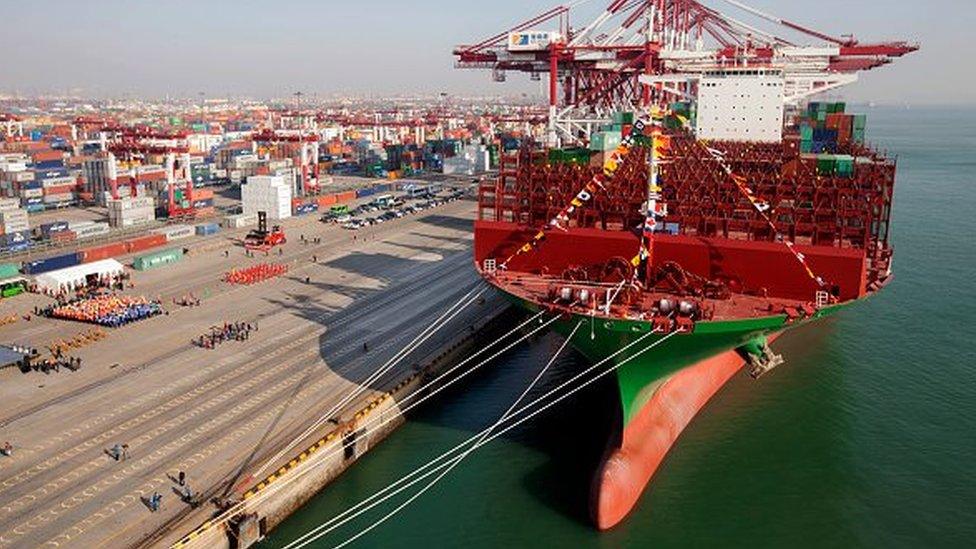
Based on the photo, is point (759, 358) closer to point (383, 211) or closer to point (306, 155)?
point (383, 211)

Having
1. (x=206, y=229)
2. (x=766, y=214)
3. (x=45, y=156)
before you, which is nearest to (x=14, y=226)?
(x=206, y=229)

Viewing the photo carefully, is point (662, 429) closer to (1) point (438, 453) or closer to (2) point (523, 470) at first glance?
(2) point (523, 470)

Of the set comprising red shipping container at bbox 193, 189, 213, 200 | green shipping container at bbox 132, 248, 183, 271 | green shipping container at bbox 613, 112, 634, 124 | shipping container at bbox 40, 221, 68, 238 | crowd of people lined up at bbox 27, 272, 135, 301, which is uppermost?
green shipping container at bbox 613, 112, 634, 124

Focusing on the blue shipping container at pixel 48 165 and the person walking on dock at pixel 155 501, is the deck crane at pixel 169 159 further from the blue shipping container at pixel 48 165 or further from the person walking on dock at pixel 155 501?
the person walking on dock at pixel 155 501

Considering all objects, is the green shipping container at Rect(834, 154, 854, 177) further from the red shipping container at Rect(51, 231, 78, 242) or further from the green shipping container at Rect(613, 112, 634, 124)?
the red shipping container at Rect(51, 231, 78, 242)

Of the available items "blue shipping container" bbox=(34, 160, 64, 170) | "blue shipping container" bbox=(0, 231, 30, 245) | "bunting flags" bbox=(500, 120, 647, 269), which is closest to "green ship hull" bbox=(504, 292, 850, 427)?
"bunting flags" bbox=(500, 120, 647, 269)

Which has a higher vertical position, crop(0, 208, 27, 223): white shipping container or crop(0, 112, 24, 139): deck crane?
crop(0, 112, 24, 139): deck crane

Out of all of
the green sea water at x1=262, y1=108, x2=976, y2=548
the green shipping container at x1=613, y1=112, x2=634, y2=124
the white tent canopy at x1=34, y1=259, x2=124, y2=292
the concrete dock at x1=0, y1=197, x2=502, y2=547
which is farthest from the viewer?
the green shipping container at x1=613, y1=112, x2=634, y2=124

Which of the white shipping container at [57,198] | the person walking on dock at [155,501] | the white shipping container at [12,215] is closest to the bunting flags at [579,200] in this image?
the person walking on dock at [155,501]
